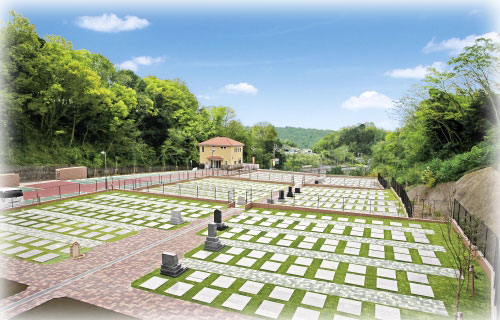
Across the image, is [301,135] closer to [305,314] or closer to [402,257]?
[402,257]

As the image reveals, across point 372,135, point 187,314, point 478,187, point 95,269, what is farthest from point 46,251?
point 372,135

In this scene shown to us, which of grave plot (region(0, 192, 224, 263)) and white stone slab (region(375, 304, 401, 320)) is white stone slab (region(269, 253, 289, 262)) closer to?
white stone slab (region(375, 304, 401, 320))

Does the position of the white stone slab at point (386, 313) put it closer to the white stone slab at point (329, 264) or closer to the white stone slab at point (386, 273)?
the white stone slab at point (386, 273)

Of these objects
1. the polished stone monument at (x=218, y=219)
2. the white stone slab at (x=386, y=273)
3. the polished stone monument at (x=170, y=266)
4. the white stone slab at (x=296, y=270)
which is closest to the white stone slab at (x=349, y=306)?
the white stone slab at (x=296, y=270)

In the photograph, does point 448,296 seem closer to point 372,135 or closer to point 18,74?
point 18,74

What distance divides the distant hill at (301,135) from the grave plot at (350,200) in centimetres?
13064

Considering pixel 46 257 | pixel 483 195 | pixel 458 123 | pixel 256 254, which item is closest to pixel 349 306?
pixel 256 254

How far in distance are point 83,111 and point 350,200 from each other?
1453 inches

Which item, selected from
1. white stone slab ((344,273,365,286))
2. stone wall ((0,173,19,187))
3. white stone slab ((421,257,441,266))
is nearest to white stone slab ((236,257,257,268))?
white stone slab ((344,273,365,286))

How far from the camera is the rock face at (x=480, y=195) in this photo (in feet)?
49.9

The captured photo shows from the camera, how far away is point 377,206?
74.5 ft

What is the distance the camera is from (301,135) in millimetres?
183000

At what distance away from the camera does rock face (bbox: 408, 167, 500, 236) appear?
599 inches

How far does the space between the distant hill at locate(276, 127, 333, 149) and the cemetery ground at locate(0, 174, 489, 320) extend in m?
145
